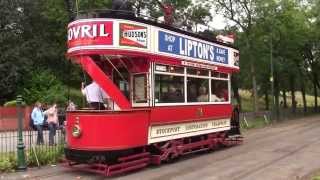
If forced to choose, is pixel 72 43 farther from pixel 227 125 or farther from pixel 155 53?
pixel 227 125

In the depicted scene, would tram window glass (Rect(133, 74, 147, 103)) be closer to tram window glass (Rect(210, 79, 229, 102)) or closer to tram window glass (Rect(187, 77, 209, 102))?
tram window glass (Rect(187, 77, 209, 102))

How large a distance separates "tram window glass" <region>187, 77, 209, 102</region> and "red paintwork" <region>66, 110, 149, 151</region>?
3110 mm

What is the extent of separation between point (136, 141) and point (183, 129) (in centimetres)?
265

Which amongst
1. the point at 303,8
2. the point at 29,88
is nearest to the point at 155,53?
the point at 29,88

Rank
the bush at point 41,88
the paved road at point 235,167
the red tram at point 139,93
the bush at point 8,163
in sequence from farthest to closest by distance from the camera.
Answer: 1. the bush at point 41,88
2. the bush at point 8,163
3. the red tram at point 139,93
4. the paved road at point 235,167

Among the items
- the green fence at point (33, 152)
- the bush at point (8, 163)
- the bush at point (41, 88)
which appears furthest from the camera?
the bush at point (41, 88)

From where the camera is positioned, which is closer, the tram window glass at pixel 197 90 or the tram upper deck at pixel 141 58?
the tram upper deck at pixel 141 58

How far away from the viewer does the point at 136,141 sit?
574 inches

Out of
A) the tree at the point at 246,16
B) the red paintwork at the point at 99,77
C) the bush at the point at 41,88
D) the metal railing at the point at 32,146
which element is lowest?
the metal railing at the point at 32,146

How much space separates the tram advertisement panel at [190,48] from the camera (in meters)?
15.9

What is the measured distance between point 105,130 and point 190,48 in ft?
15.4

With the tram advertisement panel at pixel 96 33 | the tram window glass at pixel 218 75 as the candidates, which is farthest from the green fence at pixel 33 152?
the tram window glass at pixel 218 75

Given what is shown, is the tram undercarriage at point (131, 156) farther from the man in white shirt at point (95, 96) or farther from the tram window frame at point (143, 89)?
the man in white shirt at point (95, 96)

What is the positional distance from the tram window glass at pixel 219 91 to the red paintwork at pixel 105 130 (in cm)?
503
